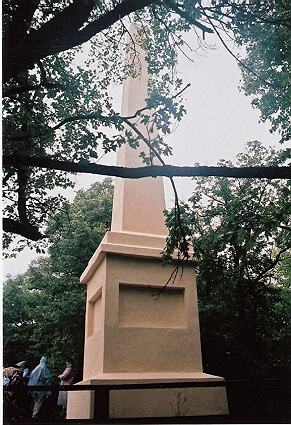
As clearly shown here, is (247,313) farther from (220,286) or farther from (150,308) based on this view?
(150,308)

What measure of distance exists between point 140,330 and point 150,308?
1.13ft

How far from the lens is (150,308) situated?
4.49 metres

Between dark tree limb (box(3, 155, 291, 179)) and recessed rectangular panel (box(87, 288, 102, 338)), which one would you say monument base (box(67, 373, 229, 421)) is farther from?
dark tree limb (box(3, 155, 291, 179))

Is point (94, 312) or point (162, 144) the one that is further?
point (94, 312)

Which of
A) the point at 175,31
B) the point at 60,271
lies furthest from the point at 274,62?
the point at 60,271

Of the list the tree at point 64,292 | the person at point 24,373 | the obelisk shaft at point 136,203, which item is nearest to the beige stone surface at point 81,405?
the person at point 24,373

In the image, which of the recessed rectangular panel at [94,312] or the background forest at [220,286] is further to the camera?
the recessed rectangular panel at [94,312]

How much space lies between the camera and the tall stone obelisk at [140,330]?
389cm

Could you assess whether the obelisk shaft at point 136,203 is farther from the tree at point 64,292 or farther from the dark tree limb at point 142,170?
the tree at point 64,292

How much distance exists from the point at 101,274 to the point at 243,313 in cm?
452

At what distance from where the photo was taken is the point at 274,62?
15.0 ft

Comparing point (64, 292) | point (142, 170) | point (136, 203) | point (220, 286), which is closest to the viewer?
point (142, 170)

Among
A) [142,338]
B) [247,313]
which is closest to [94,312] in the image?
[142,338]

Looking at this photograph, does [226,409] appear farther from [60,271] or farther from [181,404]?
[60,271]
